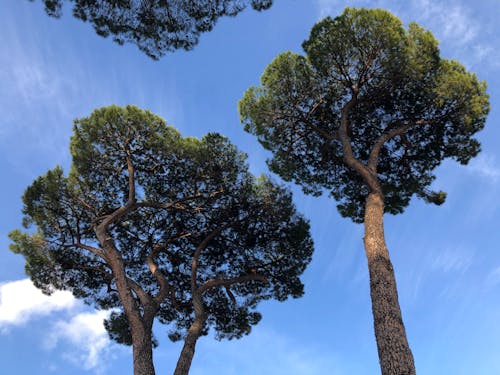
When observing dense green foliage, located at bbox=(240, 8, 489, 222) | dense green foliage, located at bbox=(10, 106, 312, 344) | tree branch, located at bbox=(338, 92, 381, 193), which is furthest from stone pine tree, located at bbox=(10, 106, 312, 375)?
tree branch, located at bbox=(338, 92, 381, 193)

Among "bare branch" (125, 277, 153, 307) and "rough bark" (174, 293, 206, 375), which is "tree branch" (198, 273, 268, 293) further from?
"bare branch" (125, 277, 153, 307)

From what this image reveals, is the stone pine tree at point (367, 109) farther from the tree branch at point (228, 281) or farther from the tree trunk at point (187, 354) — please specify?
the tree trunk at point (187, 354)

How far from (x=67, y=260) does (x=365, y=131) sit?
941 cm

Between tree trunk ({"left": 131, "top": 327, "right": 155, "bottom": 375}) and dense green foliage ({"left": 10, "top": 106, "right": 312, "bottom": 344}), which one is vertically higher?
dense green foliage ({"left": 10, "top": 106, "right": 312, "bottom": 344})

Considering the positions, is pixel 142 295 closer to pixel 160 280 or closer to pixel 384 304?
pixel 160 280

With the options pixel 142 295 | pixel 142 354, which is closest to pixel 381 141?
pixel 142 295

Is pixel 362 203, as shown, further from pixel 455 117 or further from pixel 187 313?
pixel 187 313

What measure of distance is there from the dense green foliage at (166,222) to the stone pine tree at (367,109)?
1.59 m

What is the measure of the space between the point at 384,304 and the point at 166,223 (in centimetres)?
773

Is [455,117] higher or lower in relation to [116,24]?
lower

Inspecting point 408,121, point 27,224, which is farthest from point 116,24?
point 408,121

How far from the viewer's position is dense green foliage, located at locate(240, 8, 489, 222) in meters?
9.60

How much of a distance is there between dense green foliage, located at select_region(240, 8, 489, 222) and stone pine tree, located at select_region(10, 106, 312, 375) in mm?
1584

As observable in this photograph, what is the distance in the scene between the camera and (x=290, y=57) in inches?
426
